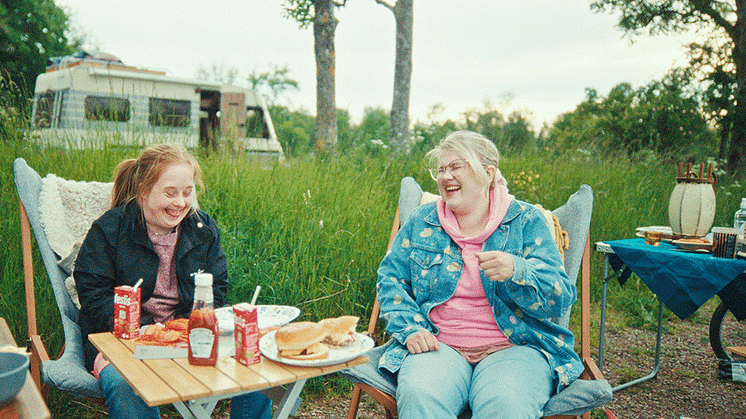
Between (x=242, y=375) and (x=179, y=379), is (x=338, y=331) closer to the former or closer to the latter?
(x=242, y=375)

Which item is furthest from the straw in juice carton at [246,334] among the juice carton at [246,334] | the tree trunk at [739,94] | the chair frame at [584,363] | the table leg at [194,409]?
the tree trunk at [739,94]

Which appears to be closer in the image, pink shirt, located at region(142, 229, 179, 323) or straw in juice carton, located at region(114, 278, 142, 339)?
straw in juice carton, located at region(114, 278, 142, 339)

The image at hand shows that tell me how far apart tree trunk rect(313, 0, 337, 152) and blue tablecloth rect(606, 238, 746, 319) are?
3.93m

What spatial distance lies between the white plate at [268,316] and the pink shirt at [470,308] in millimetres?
571

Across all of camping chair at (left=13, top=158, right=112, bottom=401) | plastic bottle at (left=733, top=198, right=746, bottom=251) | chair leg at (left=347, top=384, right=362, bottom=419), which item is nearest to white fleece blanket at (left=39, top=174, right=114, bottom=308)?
camping chair at (left=13, top=158, right=112, bottom=401)

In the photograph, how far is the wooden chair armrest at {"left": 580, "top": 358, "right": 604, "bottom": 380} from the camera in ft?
6.44

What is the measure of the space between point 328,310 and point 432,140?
4512 mm

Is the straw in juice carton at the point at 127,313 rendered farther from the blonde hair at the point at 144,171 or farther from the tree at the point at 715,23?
the tree at the point at 715,23

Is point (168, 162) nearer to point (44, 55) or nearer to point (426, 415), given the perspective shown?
point (426, 415)

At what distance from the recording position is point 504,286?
200cm

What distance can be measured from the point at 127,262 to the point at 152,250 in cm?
10

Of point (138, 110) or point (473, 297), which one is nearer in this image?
point (473, 297)

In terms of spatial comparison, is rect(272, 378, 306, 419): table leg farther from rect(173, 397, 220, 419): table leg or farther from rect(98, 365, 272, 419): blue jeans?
rect(98, 365, 272, 419): blue jeans

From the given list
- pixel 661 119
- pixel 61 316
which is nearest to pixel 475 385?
pixel 61 316
